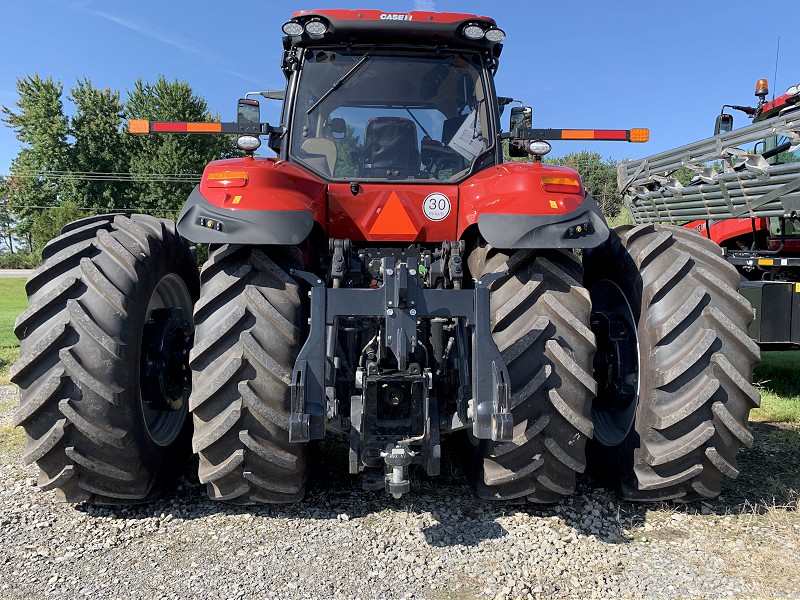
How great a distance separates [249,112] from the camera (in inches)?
150

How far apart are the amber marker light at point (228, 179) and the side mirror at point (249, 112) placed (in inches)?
47.6

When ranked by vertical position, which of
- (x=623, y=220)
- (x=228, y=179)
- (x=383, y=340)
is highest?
(x=623, y=220)

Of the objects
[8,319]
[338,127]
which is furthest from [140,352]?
[8,319]

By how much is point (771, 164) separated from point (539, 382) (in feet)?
12.6

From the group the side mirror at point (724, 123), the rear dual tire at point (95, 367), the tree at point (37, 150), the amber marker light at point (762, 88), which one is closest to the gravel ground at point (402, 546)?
the rear dual tire at point (95, 367)

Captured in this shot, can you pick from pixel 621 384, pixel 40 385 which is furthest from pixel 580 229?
pixel 40 385

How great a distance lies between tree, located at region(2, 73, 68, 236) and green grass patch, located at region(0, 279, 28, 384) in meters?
16.0

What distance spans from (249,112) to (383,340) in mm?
2035

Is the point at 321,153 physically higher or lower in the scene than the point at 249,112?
lower

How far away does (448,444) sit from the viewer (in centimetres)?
406

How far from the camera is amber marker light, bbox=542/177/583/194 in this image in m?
2.78

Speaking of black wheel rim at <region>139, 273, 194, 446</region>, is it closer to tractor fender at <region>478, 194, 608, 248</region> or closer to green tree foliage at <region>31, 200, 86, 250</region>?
tractor fender at <region>478, 194, 608, 248</region>

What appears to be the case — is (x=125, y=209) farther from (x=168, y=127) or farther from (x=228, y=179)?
(x=228, y=179)

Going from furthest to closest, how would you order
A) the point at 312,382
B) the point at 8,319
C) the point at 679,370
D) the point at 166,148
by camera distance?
the point at 166,148 → the point at 8,319 → the point at 679,370 → the point at 312,382
